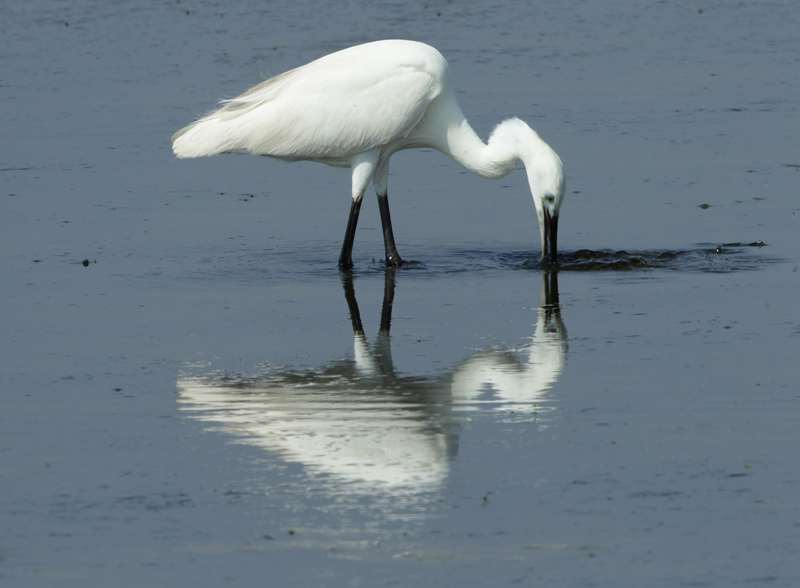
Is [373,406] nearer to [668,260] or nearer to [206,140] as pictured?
[668,260]

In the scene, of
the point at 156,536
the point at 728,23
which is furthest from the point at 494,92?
the point at 156,536

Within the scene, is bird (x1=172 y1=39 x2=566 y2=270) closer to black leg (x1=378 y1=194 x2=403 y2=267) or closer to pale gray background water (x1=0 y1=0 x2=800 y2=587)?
black leg (x1=378 y1=194 x2=403 y2=267)

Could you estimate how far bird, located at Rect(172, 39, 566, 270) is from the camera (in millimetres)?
10617

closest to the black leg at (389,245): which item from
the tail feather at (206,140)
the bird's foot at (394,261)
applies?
the bird's foot at (394,261)

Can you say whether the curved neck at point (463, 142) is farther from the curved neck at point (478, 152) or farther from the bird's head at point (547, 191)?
the bird's head at point (547, 191)

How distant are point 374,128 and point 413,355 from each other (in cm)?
308

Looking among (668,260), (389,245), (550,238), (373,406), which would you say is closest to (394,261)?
(389,245)

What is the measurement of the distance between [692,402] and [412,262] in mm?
4008

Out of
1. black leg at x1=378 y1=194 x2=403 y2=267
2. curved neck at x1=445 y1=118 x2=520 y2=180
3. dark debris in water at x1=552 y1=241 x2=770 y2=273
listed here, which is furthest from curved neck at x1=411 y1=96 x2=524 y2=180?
dark debris in water at x1=552 y1=241 x2=770 y2=273

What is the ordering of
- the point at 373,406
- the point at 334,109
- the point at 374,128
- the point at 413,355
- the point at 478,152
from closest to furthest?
the point at 373,406
the point at 413,355
the point at 374,128
the point at 334,109
the point at 478,152

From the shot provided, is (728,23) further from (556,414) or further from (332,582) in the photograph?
(332,582)

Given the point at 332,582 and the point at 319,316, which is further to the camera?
the point at 319,316

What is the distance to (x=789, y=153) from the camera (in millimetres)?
13414

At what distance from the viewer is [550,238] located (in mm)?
10477
